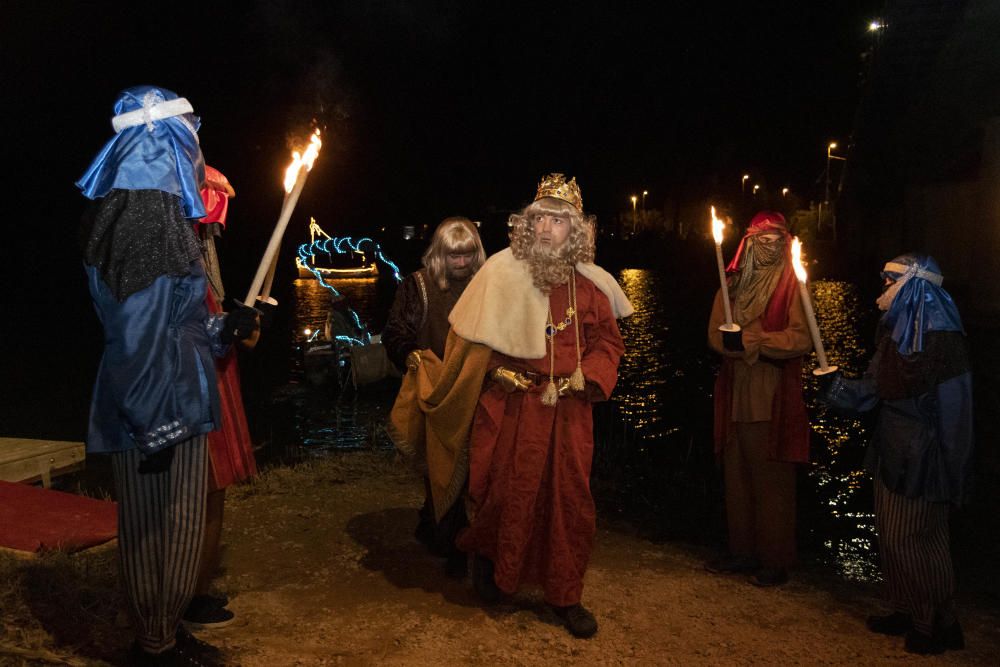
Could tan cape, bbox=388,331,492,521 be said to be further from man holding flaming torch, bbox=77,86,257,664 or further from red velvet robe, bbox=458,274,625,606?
man holding flaming torch, bbox=77,86,257,664

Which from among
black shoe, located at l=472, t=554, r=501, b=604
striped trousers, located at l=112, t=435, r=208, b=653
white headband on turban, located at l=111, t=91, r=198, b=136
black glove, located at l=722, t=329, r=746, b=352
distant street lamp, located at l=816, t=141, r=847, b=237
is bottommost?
black shoe, located at l=472, t=554, r=501, b=604

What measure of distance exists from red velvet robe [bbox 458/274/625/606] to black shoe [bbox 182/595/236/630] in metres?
1.23

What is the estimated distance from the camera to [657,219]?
83250 millimetres

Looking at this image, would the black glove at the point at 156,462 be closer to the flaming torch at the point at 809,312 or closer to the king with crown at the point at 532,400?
the king with crown at the point at 532,400

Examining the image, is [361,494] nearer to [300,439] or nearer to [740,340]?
[740,340]

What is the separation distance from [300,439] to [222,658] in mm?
6759

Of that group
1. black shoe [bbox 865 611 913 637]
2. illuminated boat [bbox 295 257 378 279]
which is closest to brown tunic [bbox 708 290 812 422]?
black shoe [bbox 865 611 913 637]

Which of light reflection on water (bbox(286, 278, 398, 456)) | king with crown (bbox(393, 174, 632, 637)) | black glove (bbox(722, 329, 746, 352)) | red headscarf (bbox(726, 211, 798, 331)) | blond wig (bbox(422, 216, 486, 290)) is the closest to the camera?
king with crown (bbox(393, 174, 632, 637))

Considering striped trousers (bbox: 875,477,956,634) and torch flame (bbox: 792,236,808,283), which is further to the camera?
torch flame (bbox: 792,236,808,283)

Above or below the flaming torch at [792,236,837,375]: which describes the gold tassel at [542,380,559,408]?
below

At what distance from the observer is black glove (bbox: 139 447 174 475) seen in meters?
2.88

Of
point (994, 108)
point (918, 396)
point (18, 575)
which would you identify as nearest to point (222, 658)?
point (18, 575)

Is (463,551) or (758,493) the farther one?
(758,493)

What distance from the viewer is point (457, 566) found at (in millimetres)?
4648
